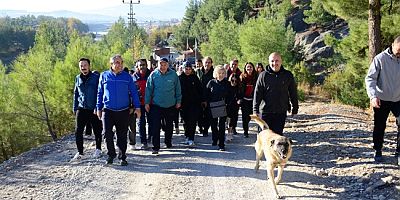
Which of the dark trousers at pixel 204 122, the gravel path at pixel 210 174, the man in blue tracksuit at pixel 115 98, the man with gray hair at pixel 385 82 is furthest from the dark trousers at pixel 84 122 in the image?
the man with gray hair at pixel 385 82

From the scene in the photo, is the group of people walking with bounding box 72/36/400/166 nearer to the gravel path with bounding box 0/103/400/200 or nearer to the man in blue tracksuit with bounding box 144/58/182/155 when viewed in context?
the man in blue tracksuit with bounding box 144/58/182/155

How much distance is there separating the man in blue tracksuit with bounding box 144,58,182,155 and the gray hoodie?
366 centimetres

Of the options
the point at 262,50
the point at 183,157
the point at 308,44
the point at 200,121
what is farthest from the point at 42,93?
the point at 308,44

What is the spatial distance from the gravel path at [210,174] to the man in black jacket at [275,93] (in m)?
0.94

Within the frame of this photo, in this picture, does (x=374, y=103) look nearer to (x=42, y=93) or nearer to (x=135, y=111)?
(x=135, y=111)

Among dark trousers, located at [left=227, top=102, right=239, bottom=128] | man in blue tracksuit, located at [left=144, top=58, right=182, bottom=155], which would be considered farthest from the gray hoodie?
man in blue tracksuit, located at [left=144, top=58, right=182, bottom=155]

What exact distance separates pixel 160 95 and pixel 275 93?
7.86 ft

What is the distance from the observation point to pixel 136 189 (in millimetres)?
6312

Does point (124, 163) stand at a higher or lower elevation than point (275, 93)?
lower

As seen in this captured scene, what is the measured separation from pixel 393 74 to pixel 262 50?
19787 millimetres

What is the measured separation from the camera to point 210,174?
275 inches

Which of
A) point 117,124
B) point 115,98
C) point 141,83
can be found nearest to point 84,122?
point 117,124

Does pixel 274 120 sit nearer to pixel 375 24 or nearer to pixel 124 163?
pixel 124 163

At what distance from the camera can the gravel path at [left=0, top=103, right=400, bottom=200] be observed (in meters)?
6.01
